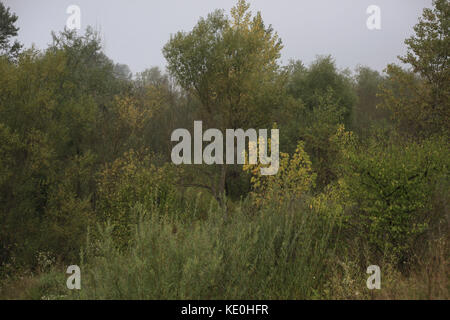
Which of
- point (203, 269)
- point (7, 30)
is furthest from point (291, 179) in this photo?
point (7, 30)

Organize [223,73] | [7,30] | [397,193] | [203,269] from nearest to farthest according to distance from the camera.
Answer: [203,269], [397,193], [223,73], [7,30]

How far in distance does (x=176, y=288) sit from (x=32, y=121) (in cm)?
1544

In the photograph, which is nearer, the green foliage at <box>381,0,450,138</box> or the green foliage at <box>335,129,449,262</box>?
the green foliage at <box>335,129,449,262</box>

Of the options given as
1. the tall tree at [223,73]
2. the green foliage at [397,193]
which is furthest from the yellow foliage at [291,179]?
the tall tree at [223,73]

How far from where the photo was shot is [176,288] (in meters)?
4.81

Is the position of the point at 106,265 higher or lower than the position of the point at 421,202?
lower

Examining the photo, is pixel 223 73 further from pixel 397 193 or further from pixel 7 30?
pixel 7 30

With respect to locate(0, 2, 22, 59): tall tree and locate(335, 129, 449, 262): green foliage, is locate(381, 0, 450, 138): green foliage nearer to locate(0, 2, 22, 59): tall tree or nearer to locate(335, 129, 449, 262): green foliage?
locate(335, 129, 449, 262): green foliage

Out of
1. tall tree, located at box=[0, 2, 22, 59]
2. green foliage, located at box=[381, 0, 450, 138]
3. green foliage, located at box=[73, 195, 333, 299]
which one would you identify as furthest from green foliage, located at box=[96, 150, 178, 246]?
tall tree, located at box=[0, 2, 22, 59]

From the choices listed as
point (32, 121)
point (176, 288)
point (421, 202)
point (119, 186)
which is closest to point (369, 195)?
point (421, 202)

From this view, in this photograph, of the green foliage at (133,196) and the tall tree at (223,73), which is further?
the tall tree at (223,73)

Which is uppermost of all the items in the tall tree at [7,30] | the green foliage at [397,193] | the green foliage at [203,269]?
the tall tree at [7,30]

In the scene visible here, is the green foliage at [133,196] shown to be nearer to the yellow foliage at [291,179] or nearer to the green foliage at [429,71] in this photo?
the yellow foliage at [291,179]

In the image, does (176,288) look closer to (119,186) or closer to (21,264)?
(119,186)
